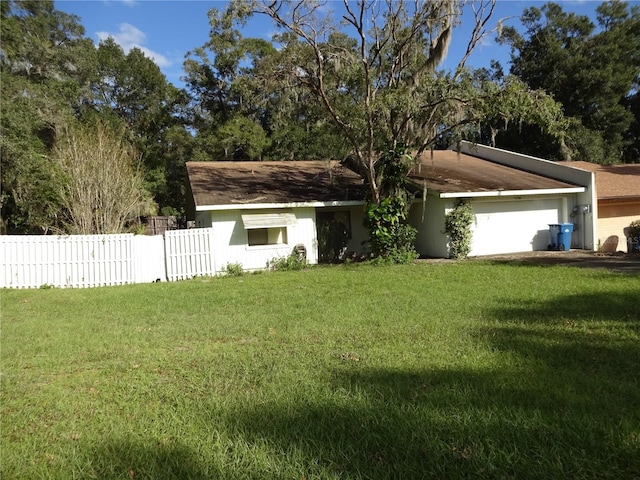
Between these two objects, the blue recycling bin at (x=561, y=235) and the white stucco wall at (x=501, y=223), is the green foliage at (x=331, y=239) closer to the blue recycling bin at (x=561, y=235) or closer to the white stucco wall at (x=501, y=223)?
the white stucco wall at (x=501, y=223)

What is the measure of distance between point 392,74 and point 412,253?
20.6 ft

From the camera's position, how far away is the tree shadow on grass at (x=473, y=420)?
3.01 m

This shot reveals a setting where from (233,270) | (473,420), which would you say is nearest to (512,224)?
(233,270)

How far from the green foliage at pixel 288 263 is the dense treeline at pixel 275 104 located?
3.46 metres

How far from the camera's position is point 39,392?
14.8 feet

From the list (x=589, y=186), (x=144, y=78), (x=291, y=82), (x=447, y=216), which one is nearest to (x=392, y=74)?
(x=291, y=82)

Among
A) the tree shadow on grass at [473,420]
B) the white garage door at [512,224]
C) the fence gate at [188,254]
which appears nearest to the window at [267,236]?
the fence gate at [188,254]

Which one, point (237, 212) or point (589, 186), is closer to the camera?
point (237, 212)

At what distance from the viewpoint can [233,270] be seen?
14961mm

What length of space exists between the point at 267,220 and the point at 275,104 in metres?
4.41

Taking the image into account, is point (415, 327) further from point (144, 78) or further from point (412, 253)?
point (144, 78)

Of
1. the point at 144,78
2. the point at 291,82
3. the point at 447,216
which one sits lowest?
the point at 447,216

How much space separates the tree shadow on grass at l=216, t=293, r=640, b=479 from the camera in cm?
301

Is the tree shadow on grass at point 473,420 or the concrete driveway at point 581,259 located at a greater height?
the concrete driveway at point 581,259
